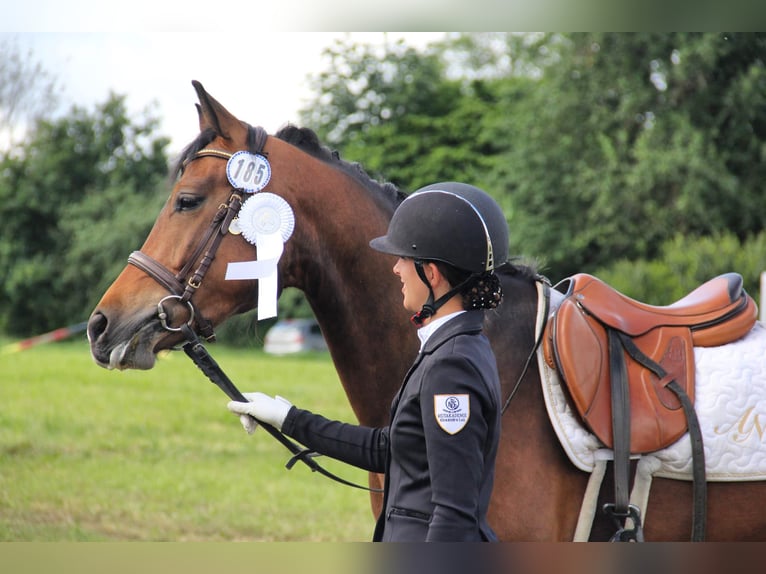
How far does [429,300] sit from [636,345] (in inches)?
46.0

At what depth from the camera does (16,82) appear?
14.6 meters

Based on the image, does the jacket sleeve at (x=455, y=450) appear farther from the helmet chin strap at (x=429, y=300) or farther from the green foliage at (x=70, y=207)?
the green foliage at (x=70, y=207)

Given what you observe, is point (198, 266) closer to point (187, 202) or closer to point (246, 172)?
point (187, 202)

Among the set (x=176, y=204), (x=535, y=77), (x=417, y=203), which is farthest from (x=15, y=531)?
(x=535, y=77)

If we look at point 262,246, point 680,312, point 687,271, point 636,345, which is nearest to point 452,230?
point 262,246

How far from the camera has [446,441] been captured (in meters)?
1.59

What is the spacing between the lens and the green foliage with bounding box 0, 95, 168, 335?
19547mm

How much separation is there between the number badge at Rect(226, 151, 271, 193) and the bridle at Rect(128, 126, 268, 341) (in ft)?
0.10

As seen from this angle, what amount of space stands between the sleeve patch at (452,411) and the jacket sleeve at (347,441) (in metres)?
0.48

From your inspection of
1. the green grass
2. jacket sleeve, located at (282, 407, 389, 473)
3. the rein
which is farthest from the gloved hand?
the green grass

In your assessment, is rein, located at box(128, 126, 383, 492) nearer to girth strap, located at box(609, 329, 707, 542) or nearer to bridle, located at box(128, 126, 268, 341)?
bridle, located at box(128, 126, 268, 341)

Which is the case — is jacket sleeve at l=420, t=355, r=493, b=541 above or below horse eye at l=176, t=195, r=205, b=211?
below

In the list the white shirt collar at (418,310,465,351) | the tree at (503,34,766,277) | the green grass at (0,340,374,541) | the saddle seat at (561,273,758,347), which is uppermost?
the tree at (503,34,766,277)

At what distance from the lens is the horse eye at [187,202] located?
2.55m
